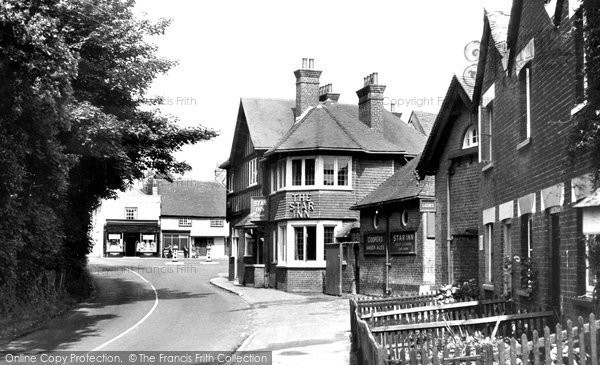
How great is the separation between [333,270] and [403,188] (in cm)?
614

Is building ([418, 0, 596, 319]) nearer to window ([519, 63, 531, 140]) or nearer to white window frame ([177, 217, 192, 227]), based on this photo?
window ([519, 63, 531, 140])

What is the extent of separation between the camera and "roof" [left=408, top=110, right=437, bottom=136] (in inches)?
2386

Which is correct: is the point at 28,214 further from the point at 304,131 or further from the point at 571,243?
the point at 304,131

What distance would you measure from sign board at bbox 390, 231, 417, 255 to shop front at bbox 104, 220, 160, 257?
60724mm

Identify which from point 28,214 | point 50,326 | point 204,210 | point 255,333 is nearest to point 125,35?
point 28,214

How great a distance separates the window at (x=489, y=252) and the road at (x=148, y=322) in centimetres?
609

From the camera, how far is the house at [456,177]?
73.4 feet

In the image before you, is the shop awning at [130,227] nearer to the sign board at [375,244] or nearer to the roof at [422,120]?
the roof at [422,120]

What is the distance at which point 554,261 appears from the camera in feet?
41.1

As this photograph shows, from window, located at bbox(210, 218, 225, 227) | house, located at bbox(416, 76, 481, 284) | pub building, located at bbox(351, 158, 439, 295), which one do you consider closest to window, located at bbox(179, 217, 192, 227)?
window, located at bbox(210, 218, 225, 227)

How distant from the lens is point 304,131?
37531 mm

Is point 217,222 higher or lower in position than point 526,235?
higher

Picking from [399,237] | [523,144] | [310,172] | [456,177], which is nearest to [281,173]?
[310,172]

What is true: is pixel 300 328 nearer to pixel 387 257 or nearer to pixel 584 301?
pixel 387 257
